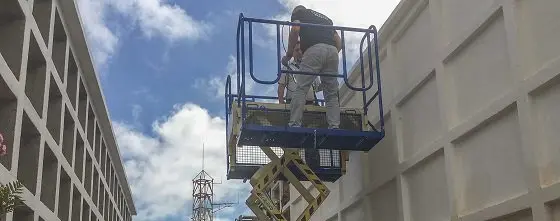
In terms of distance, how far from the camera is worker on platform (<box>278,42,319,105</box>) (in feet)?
30.8

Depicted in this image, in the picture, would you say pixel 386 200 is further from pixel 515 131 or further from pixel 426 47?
pixel 515 131

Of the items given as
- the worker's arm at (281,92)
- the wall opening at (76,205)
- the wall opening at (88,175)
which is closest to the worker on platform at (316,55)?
the worker's arm at (281,92)

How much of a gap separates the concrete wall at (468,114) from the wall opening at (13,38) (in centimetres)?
529

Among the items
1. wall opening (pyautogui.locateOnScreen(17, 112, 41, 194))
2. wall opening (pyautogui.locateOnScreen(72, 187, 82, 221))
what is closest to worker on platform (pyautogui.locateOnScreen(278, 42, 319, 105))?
wall opening (pyautogui.locateOnScreen(17, 112, 41, 194))

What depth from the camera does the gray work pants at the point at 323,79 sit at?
353 inches

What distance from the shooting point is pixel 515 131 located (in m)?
6.21

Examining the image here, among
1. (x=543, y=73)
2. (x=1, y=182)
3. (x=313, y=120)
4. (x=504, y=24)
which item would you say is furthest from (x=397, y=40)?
(x=1, y=182)

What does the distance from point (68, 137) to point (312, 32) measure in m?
6.49

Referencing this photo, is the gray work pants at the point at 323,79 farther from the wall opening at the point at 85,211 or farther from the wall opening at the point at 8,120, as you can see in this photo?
the wall opening at the point at 85,211

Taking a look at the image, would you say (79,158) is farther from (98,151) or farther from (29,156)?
(29,156)

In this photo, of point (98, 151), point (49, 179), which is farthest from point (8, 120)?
point (98, 151)

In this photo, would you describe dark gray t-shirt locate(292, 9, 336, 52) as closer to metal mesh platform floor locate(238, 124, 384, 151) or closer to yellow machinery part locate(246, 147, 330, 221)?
metal mesh platform floor locate(238, 124, 384, 151)

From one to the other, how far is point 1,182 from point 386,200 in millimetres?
5388

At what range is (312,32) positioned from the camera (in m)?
9.32
